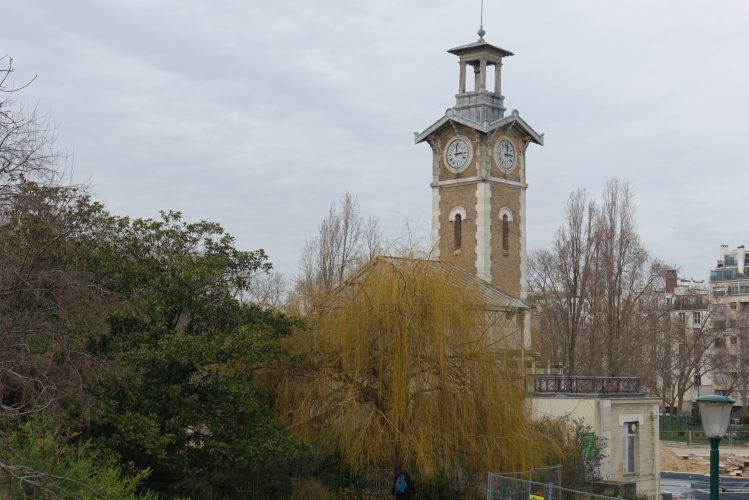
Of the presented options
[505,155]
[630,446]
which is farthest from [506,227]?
[630,446]

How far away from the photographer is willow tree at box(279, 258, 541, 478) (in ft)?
82.0

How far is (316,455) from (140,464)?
4.49 m

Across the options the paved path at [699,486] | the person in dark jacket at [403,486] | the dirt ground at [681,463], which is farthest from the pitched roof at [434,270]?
the dirt ground at [681,463]

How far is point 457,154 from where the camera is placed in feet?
146

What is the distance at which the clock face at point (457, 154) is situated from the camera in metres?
44.2

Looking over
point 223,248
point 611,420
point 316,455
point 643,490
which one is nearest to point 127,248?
point 223,248

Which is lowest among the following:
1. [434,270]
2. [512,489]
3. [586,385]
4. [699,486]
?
[699,486]

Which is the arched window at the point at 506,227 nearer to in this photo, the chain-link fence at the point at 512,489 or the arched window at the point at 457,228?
the arched window at the point at 457,228

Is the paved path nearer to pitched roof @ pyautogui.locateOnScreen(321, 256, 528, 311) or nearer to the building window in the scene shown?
the building window

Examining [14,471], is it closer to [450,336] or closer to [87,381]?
[87,381]

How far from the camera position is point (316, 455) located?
25203 mm

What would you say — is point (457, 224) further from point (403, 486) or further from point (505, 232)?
point (403, 486)

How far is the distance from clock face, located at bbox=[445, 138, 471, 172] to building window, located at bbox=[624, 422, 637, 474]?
14.5 m

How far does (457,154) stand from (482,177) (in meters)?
1.92
